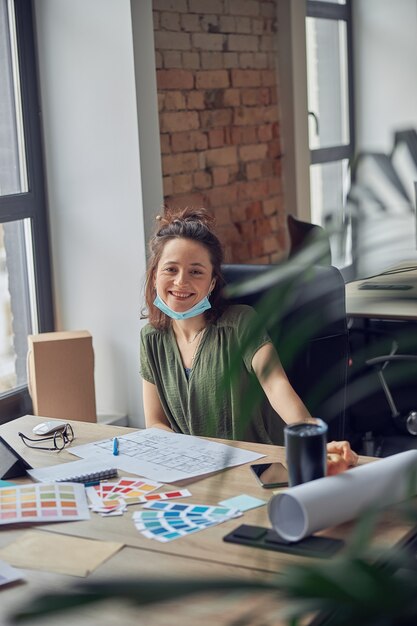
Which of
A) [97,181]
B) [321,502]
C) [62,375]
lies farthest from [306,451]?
[97,181]

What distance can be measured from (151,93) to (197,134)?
44cm

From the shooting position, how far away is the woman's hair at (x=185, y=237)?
2.68 meters

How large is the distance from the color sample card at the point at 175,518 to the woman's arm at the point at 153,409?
2.52 ft

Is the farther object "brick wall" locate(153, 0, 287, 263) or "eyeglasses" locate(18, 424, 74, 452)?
"brick wall" locate(153, 0, 287, 263)

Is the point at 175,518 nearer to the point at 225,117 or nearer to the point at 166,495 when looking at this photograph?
the point at 166,495

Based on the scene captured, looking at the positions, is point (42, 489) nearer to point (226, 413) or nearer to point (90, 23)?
point (226, 413)

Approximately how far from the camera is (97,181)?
374 cm

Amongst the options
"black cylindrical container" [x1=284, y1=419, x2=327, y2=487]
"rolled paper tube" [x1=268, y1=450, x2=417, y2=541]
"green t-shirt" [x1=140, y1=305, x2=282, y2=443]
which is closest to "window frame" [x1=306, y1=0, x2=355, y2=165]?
"green t-shirt" [x1=140, y1=305, x2=282, y2=443]

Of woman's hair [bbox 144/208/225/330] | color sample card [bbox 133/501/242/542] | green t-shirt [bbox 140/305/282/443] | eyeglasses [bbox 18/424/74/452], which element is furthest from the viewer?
woman's hair [bbox 144/208/225/330]

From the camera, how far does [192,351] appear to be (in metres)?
2.66

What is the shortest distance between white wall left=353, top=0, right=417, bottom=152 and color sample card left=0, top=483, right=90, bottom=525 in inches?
184

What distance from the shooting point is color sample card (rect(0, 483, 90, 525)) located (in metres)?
1.83

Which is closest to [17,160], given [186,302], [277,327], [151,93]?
[151,93]

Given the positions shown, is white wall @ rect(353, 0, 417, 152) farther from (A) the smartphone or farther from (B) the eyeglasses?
(A) the smartphone
